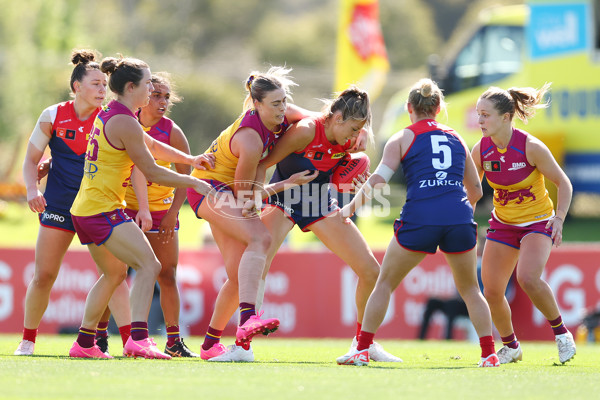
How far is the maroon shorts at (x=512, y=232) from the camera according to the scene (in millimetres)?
7543

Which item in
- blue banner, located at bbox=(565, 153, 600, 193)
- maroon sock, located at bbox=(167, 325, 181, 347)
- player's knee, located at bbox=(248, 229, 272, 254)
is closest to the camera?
player's knee, located at bbox=(248, 229, 272, 254)

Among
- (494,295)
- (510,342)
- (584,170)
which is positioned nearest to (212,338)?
(494,295)

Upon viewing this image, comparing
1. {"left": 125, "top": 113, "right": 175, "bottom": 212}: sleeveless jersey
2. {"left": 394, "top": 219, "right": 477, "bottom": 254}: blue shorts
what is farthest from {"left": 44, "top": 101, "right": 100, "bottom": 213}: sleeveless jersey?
{"left": 394, "top": 219, "right": 477, "bottom": 254}: blue shorts

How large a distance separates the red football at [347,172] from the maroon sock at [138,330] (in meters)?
1.96

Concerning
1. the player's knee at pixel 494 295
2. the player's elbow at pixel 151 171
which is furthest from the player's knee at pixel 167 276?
the player's knee at pixel 494 295

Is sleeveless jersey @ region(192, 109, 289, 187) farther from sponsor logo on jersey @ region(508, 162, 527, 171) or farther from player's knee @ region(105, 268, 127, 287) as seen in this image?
sponsor logo on jersey @ region(508, 162, 527, 171)

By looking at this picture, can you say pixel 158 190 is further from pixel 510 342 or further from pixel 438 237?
pixel 510 342

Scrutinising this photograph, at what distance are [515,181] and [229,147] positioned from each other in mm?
2243

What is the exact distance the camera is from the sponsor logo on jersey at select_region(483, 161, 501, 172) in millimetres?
7586

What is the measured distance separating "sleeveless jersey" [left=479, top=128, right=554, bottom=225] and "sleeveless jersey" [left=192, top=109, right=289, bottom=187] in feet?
5.54

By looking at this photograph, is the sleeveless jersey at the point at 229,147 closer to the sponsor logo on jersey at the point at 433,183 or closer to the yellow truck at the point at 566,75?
the sponsor logo on jersey at the point at 433,183

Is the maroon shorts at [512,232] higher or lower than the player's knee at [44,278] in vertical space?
higher

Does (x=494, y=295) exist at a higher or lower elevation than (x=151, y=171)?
lower

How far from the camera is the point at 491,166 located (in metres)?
7.62
